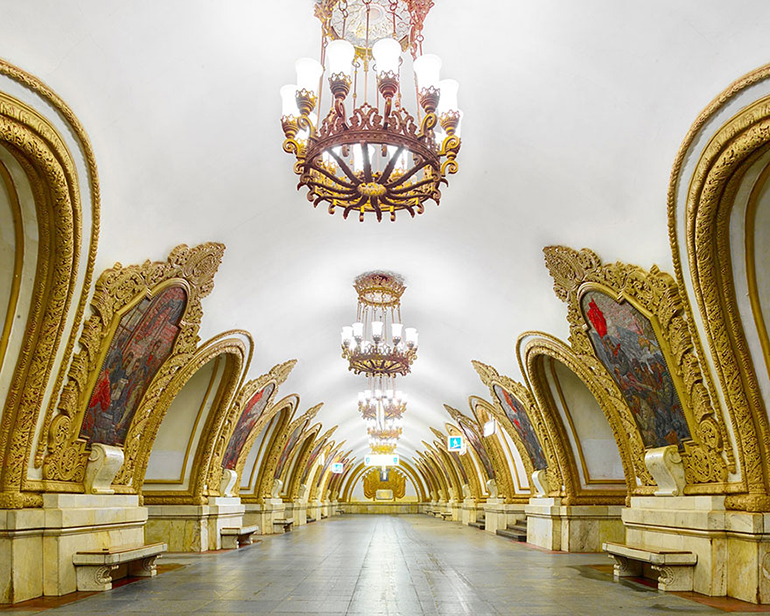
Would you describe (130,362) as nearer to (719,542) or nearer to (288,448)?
(719,542)

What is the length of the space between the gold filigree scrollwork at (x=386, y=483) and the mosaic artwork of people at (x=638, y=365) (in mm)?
39418

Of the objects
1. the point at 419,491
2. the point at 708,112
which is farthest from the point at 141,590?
the point at 419,491

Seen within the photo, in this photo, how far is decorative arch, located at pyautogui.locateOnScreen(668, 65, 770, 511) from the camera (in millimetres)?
5730

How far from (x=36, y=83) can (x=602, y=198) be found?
5.31 m

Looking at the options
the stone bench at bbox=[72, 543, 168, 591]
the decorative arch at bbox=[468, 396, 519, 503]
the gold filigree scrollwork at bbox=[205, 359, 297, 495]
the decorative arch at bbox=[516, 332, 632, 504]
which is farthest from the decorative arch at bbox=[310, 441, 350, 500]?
the stone bench at bbox=[72, 543, 168, 591]

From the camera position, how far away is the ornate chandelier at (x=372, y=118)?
15.3ft

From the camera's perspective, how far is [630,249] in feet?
25.0

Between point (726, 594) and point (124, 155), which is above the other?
point (124, 155)

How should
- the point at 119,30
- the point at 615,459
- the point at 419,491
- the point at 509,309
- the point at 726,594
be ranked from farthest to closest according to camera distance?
the point at 419,491, the point at 615,459, the point at 509,309, the point at 726,594, the point at 119,30

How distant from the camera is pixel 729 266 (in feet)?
21.6

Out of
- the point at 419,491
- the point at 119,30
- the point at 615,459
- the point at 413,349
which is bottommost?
the point at 419,491

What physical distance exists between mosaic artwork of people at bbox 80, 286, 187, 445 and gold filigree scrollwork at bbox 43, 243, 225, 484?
0.18 metres

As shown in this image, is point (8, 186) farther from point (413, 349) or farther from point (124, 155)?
point (413, 349)

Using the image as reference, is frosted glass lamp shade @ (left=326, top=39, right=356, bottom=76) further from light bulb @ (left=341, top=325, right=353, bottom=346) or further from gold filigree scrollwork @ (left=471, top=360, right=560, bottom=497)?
gold filigree scrollwork @ (left=471, top=360, right=560, bottom=497)
